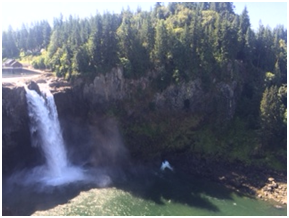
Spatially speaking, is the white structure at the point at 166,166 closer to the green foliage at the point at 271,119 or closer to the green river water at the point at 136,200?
the green river water at the point at 136,200

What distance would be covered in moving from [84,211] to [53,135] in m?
13.9

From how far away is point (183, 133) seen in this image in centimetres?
4953

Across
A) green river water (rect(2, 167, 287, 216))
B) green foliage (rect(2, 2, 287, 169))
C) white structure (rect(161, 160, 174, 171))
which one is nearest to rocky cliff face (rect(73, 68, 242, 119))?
green foliage (rect(2, 2, 287, 169))

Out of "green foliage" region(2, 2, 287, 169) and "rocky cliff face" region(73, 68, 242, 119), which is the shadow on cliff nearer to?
"rocky cliff face" region(73, 68, 242, 119)

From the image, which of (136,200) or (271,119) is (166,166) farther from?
(271,119)

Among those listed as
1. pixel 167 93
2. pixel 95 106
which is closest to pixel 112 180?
pixel 95 106

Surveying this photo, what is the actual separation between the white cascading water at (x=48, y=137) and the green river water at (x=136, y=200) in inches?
155

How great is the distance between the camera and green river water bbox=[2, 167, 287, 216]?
3409cm

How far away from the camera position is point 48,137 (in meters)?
43.2

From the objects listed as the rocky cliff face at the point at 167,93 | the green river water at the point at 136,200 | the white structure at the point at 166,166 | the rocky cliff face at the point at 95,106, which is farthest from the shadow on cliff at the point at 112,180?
the rocky cliff face at the point at 167,93

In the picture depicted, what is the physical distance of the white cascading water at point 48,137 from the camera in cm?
4169

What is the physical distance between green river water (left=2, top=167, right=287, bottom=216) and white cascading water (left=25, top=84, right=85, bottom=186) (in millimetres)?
3926

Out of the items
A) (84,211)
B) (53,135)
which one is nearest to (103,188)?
(84,211)

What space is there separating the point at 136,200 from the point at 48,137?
1576 centimetres
